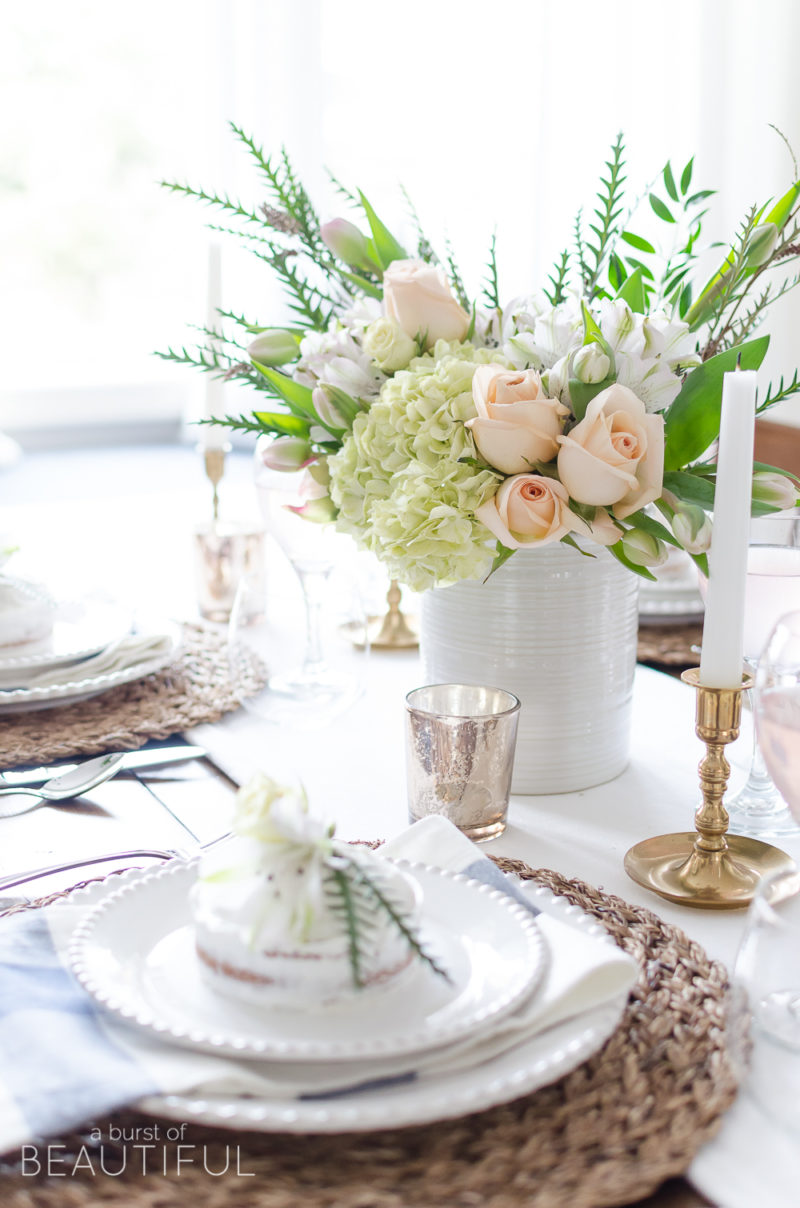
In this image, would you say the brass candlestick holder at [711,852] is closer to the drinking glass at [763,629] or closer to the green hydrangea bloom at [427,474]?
the drinking glass at [763,629]

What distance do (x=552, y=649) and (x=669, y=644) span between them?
1.32ft

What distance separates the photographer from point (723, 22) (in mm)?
3441

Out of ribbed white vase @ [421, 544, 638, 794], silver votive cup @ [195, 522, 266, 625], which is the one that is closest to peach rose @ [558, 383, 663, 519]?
ribbed white vase @ [421, 544, 638, 794]

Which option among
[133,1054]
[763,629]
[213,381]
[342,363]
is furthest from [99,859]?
[213,381]

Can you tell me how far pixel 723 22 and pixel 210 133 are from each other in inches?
60.6

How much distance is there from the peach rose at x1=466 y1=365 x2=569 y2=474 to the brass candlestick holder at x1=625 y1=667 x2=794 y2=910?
0.61ft

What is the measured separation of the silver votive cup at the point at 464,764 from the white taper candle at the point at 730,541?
0.16 m

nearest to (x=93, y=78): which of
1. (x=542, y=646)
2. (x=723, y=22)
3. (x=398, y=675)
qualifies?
(x=723, y=22)

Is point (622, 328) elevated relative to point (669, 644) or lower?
elevated

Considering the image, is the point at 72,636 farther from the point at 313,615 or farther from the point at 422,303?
the point at 422,303

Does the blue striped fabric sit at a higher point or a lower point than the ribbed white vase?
lower

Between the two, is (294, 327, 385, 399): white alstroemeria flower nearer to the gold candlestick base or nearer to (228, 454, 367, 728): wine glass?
(228, 454, 367, 728): wine glass

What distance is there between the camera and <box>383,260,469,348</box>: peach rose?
0.88 metres

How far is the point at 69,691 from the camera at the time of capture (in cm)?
109
